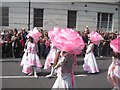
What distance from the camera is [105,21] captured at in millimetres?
29297

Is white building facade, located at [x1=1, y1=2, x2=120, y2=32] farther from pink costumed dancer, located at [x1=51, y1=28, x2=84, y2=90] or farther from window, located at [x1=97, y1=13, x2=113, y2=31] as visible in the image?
pink costumed dancer, located at [x1=51, y1=28, x2=84, y2=90]

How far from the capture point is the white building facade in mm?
24562

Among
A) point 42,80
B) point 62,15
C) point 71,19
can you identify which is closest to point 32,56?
point 42,80

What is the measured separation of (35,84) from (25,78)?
1.11 m

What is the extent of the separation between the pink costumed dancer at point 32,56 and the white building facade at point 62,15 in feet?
42.8

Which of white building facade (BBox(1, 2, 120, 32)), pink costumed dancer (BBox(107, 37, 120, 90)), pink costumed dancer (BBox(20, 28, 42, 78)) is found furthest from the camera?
white building facade (BBox(1, 2, 120, 32))

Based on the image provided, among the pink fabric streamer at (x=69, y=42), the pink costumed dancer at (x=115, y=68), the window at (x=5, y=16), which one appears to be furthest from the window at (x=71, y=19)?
the pink fabric streamer at (x=69, y=42)

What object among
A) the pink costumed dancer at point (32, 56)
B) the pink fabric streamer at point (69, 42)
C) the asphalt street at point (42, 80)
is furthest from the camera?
the pink costumed dancer at point (32, 56)

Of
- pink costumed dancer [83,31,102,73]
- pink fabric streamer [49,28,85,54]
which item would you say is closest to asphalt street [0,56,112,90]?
pink costumed dancer [83,31,102,73]

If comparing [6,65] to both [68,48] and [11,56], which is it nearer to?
[11,56]

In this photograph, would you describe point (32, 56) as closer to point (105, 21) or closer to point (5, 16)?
point (5, 16)

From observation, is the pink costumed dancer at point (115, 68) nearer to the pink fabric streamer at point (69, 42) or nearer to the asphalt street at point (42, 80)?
the pink fabric streamer at point (69, 42)

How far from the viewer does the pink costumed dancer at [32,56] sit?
10.9 meters

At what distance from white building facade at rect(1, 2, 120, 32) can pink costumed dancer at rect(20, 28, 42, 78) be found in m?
13.1
